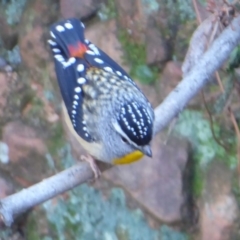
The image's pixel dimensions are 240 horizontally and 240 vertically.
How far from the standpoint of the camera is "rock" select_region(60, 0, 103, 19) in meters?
4.11

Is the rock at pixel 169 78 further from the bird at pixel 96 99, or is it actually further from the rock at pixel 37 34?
the rock at pixel 37 34

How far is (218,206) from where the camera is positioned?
3707mm

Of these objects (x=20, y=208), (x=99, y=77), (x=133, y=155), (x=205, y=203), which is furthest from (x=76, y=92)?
(x=205, y=203)

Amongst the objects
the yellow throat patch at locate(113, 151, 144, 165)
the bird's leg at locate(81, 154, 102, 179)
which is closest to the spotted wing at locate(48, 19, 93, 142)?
the bird's leg at locate(81, 154, 102, 179)

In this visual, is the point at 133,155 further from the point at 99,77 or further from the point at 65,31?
the point at 65,31

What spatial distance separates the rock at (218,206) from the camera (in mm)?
3674

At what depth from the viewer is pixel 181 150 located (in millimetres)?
3818

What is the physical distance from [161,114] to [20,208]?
2.53 feet

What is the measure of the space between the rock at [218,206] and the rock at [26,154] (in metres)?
1.01

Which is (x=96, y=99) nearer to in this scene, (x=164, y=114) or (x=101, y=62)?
(x=101, y=62)

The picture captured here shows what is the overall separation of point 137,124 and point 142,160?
3.30 ft

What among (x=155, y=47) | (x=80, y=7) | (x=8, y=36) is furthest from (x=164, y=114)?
(x=8, y=36)

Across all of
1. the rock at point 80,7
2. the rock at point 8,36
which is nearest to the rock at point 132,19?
the rock at point 80,7

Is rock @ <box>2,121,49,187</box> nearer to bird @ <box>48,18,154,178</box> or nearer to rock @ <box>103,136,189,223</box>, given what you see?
rock @ <box>103,136,189,223</box>
